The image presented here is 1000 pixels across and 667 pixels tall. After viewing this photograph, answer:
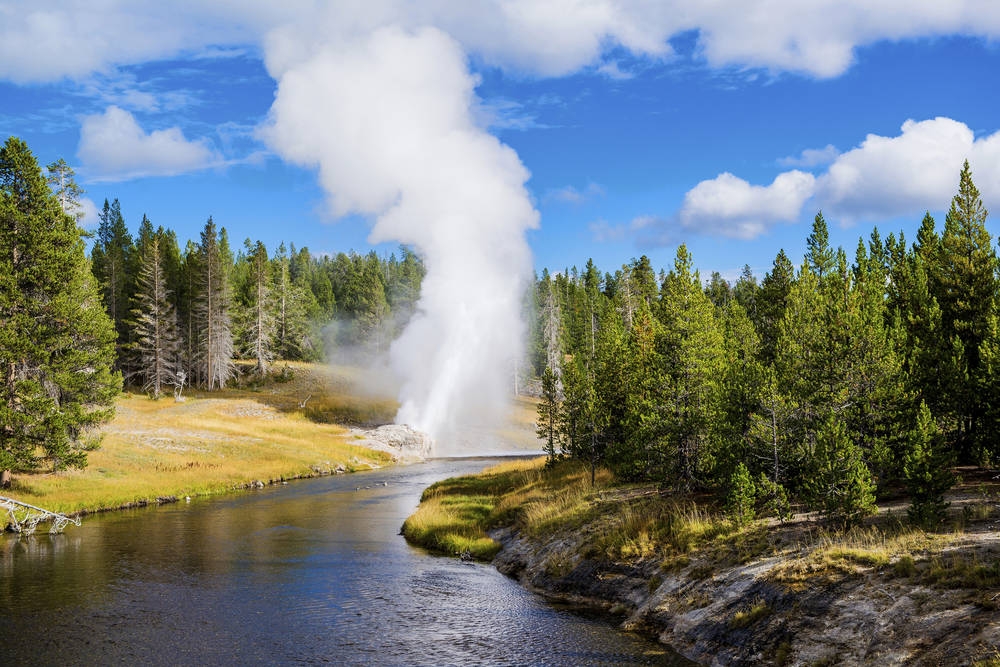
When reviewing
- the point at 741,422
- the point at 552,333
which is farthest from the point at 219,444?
the point at 552,333

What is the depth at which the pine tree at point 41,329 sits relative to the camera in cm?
3772

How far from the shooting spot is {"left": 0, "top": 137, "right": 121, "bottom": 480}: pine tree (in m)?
37.7

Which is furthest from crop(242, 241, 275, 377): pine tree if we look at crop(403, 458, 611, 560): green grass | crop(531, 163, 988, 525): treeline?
crop(531, 163, 988, 525): treeline

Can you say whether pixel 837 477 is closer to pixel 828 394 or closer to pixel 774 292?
pixel 828 394

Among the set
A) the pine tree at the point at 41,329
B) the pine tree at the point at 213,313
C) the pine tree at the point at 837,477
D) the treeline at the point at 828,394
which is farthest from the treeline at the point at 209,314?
the pine tree at the point at 837,477

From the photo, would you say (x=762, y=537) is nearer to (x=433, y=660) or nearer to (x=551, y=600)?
(x=551, y=600)

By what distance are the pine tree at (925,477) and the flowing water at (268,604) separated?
811cm

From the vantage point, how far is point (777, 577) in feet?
56.9

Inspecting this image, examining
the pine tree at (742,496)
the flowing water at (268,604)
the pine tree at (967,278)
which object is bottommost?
the flowing water at (268,604)

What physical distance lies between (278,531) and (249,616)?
14829 millimetres

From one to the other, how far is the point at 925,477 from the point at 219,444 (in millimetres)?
60232

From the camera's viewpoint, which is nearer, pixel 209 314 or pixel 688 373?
pixel 688 373

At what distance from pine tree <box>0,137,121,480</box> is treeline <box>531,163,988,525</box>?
30.7 m

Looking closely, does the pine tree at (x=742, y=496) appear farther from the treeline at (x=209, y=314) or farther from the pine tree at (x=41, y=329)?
the treeline at (x=209, y=314)
